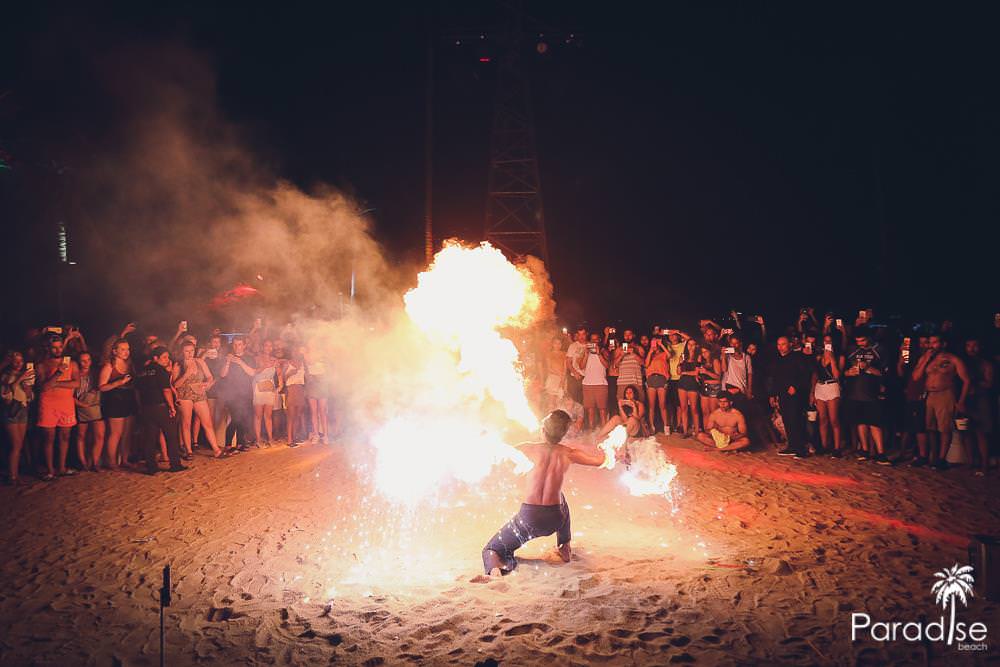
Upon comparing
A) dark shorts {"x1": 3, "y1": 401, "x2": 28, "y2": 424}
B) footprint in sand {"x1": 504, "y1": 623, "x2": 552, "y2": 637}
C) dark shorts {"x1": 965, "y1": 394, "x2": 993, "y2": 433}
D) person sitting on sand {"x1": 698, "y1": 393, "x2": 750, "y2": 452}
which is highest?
dark shorts {"x1": 3, "y1": 401, "x2": 28, "y2": 424}

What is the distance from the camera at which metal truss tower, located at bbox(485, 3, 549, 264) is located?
17.5 metres

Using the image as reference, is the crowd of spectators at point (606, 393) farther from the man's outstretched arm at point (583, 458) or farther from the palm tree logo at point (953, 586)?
the palm tree logo at point (953, 586)

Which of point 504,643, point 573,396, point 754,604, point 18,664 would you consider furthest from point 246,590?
point 573,396

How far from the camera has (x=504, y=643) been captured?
4285 millimetres

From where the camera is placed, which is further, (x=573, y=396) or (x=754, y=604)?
(x=573, y=396)

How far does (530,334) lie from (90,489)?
28.4 feet

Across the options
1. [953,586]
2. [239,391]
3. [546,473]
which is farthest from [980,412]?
[239,391]

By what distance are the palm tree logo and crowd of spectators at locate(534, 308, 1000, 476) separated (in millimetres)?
3183

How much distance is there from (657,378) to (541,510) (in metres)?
7.01

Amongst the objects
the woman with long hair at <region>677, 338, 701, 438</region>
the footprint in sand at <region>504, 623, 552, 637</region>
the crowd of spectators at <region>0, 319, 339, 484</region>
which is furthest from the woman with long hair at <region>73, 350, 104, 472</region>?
the woman with long hair at <region>677, 338, 701, 438</region>

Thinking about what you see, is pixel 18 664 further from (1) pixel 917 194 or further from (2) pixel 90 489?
(1) pixel 917 194

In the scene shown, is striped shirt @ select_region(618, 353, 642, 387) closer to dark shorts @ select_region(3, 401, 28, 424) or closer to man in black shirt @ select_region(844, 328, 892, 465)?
man in black shirt @ select_region(844, 328, 892, 465)

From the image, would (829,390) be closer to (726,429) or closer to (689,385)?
(726,429)

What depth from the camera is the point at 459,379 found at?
Result: 1322 centimetres
